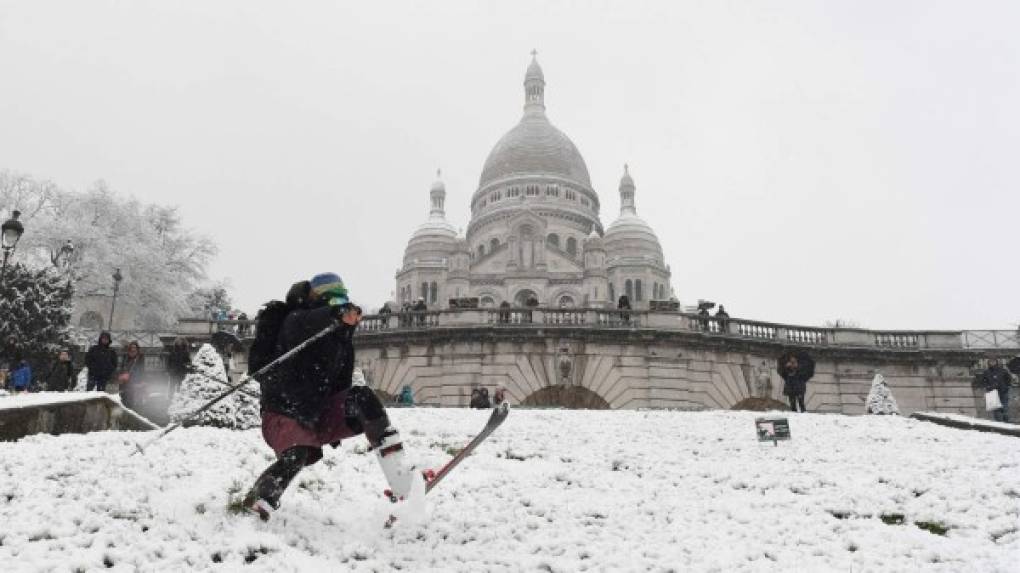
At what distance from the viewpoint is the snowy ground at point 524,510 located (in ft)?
18.0

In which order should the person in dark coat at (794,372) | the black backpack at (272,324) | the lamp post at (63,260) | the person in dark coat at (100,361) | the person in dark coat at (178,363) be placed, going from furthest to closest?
the lamp post at (63,260)
the person in dark coat at (794,372)
the person in dark coat at (100,361)
the person in dark coat at (178,363)
the black backpack at (272,324)

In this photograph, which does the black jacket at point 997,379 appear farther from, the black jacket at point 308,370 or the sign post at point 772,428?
the black jacket at point 308,370

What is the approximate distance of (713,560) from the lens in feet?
20.7

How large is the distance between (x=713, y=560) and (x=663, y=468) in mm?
3712

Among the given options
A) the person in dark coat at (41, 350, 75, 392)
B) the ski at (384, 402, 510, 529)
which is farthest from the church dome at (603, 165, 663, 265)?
the ski at (384, 402, 510, 529)

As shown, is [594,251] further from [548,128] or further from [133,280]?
[133,280]

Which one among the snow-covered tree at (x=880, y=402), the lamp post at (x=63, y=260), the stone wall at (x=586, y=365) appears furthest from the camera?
the lamp post at (x=63, y=260)

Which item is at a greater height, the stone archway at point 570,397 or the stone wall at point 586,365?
the stone wall at point 586,365

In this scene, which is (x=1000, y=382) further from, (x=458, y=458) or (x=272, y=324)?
(x=272, y=324)

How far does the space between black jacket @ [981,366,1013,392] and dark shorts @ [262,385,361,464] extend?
1689cm

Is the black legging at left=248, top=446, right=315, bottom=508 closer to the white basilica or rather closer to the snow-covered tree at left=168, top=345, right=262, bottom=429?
the snow-covered tree at left=168, top=345, right=262, bottom=429

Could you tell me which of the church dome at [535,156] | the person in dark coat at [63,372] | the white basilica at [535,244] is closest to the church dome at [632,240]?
the white basilica at [535,244]

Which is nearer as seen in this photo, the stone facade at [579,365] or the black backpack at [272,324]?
the black backpack at [272,324]

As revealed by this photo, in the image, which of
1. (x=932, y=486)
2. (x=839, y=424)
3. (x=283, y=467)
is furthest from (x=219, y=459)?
(x=839, y=424)
